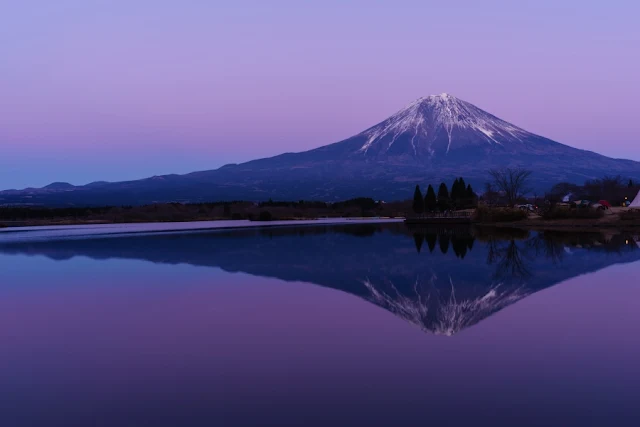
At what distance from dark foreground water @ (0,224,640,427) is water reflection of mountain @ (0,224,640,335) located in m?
0.13

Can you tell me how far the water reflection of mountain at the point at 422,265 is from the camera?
40.2 ft

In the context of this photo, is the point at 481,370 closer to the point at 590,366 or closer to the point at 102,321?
the point at 590,366

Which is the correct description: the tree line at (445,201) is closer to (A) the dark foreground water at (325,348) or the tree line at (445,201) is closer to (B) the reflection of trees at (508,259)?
(B) the reflection of trees at (508,259)

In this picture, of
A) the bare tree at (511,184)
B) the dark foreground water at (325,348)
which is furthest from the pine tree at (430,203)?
the dark foreground water at (325,348)

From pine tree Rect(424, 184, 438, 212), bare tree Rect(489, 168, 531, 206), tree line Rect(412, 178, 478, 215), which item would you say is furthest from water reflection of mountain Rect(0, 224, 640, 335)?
bare tree Rect(489, 168, 531, 206)

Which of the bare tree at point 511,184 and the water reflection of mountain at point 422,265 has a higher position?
the bare tree at point 511,184

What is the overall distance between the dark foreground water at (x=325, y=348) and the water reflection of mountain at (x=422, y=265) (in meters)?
0.13

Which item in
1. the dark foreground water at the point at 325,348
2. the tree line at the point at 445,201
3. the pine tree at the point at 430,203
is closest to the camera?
the dark foreground water at the point at 325,348

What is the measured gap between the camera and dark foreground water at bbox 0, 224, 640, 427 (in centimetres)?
598

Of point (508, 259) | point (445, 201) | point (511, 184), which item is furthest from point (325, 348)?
point (511, 184)

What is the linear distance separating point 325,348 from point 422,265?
37.9 ft

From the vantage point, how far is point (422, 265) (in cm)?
1961

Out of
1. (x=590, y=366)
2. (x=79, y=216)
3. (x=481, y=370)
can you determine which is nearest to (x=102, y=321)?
(x=481, y=370)

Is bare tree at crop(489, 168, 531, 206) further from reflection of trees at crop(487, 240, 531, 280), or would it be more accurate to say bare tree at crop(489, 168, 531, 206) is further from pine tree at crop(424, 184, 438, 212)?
reflection of trees at crop(487, 240, 531, 280)
